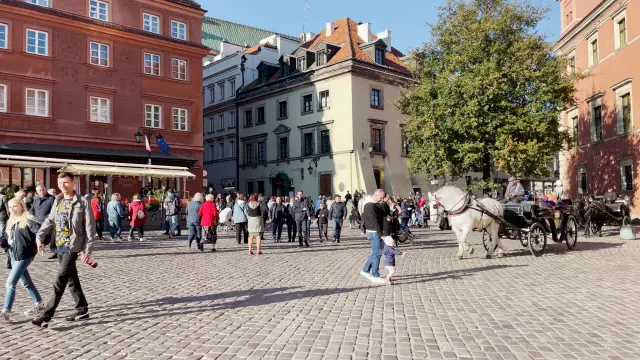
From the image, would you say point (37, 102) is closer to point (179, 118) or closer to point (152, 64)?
point (152, 64)

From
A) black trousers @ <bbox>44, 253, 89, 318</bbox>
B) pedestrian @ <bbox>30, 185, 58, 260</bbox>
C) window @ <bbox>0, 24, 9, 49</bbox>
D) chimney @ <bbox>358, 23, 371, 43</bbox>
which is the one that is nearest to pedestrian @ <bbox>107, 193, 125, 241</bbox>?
pedestrian @ <bbox>30, 185, 58, 260</bbox>

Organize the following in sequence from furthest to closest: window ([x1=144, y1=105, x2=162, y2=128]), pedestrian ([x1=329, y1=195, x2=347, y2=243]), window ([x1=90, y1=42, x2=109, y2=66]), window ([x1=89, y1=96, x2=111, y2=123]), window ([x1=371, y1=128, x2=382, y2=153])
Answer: window ([x1=371, y1=128, x2=382, y2=153]), window ([x1=144, y1=105, x2=162, y2=128]), window ([x1=90, y1=42, x2=109, y2=66]), window ([x1=89, y1=96, x2=111, y2=123]), pedestrian ([x1=329, y1=195, x2=347, y2=243])

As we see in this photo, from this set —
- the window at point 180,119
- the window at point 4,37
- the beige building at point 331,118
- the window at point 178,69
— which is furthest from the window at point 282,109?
the window at point 4,37

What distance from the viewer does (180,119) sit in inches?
1319

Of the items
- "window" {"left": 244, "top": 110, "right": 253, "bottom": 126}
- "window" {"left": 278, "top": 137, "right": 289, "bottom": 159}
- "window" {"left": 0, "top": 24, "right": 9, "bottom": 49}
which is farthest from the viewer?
"window" {"left": 244, "top": 110, "right": 253, "bottom": 126}

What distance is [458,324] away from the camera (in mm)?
6734

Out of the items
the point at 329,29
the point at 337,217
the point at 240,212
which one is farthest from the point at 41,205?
the point at 329,29

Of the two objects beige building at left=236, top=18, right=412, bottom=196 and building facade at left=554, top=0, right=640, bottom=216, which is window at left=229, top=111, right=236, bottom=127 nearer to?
beige building at left=236, top=18, right=412, bottom=196

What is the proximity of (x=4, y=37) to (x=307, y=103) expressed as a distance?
2165cm

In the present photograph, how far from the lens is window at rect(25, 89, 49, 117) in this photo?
2789 centimetres

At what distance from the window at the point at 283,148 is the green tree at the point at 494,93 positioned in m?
19.9

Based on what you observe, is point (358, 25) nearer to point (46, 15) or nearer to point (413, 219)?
point (413, 219)

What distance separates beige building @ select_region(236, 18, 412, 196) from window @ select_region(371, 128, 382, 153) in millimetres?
77

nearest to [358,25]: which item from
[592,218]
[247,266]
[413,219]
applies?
[413,219]
